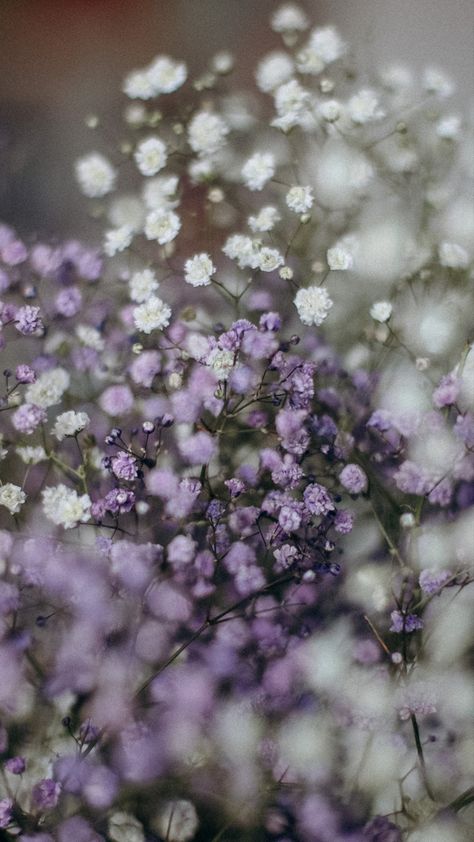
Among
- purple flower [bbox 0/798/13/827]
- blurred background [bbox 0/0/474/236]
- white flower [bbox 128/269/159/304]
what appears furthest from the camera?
blurred background [bbox 0/0/474/236]

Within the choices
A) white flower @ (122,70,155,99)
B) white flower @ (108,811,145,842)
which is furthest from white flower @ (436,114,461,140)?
white flower @ (108,811,145,842)

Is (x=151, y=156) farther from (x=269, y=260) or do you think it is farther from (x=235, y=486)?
(x=235, y=486)

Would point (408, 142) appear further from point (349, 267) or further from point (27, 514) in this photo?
point (27, 514)

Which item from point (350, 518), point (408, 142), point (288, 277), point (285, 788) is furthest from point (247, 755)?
point (408, 142)

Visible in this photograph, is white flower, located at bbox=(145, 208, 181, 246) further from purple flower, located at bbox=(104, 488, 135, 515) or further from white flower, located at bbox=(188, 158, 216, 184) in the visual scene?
purple flower, located at bbox=(104, 488, 135, 515)

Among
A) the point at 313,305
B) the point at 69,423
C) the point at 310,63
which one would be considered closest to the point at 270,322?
the point at 313,305
